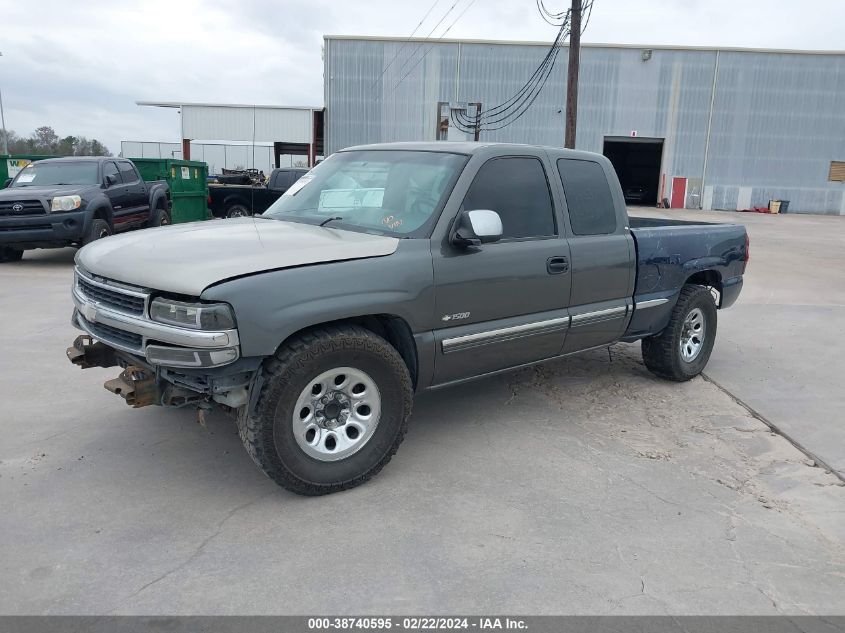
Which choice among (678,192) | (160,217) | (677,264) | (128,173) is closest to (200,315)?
(677,264)

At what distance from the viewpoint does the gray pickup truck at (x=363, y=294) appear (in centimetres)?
334

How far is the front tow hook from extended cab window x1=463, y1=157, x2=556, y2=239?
2050 mm

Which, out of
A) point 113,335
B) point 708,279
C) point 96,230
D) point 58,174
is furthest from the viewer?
point 58,174

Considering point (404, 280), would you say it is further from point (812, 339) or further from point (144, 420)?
point (812, 339)

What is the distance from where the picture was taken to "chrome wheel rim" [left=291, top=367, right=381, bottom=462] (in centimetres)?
358

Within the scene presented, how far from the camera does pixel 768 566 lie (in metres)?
3.17

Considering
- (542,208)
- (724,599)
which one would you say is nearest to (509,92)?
(542,208)

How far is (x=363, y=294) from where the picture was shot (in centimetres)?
364

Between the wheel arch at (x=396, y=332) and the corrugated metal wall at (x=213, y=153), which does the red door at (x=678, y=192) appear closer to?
the corrugated metal wall at (x=213, y=153)

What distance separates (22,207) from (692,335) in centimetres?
1048

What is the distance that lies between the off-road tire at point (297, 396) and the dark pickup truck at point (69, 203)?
31.2 feet

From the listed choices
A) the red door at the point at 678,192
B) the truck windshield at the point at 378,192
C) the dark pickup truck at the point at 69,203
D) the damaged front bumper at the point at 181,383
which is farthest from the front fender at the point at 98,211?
the red door at the point at 678,192

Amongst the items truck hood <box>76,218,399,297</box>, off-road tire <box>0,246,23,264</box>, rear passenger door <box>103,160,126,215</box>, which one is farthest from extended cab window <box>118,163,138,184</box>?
truck hood <box>76,218,399,297</box>

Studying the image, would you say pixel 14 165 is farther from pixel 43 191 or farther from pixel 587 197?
pixel 587 197
